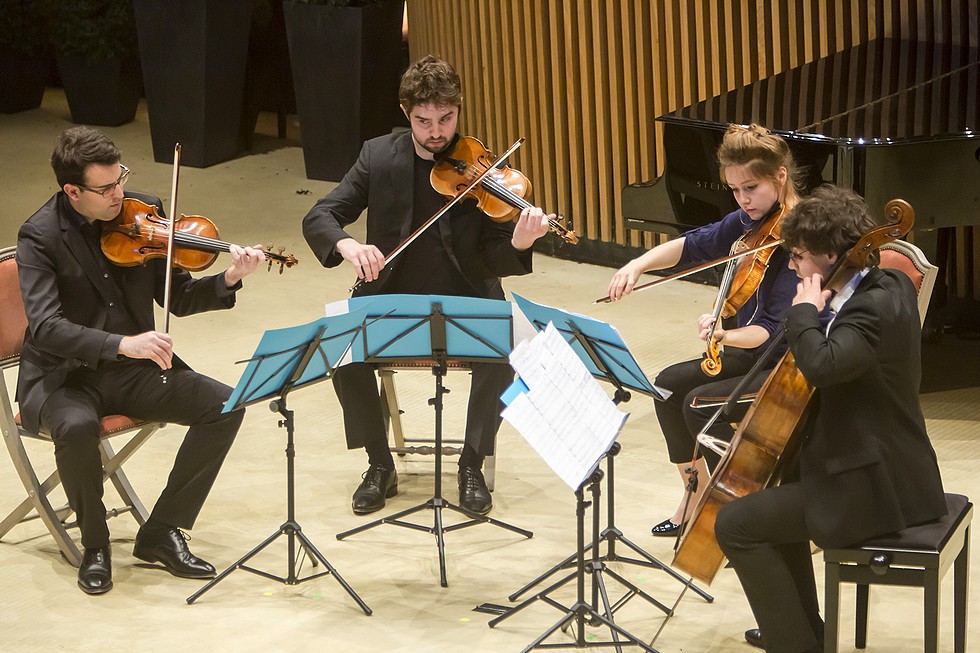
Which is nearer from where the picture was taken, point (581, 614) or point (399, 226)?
point (581, 614)

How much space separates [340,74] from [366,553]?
4698 millimetres

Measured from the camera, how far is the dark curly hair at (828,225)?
9.45 ft

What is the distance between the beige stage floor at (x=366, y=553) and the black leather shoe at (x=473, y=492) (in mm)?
66

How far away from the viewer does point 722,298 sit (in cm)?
358

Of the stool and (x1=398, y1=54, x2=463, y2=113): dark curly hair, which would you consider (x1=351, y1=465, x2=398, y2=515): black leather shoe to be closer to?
(x1=398, y1=54, x2=463, y2=113): dark curly hair

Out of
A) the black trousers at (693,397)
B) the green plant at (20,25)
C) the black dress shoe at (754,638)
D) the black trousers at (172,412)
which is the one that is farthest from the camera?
the green plant at (20,25)

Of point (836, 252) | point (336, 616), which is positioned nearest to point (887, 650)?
point (836, 252)

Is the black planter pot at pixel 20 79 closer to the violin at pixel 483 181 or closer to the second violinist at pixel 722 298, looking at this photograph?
the violin at pixel 483 181

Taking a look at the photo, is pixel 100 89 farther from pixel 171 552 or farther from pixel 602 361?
pixel 602 361

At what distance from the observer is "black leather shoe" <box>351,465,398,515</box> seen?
4219mm

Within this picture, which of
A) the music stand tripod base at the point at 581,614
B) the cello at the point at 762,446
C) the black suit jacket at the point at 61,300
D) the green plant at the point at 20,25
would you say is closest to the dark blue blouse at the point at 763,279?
the cello at the point at 762,446

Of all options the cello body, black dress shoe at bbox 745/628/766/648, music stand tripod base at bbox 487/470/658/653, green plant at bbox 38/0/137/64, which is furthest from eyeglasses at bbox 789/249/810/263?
green plant at bbox 38/0/137/64

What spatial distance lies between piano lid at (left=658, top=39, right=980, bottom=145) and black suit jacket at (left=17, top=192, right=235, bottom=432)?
83.0 inches

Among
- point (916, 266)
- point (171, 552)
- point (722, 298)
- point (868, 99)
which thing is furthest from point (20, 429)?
point (868, 99)
